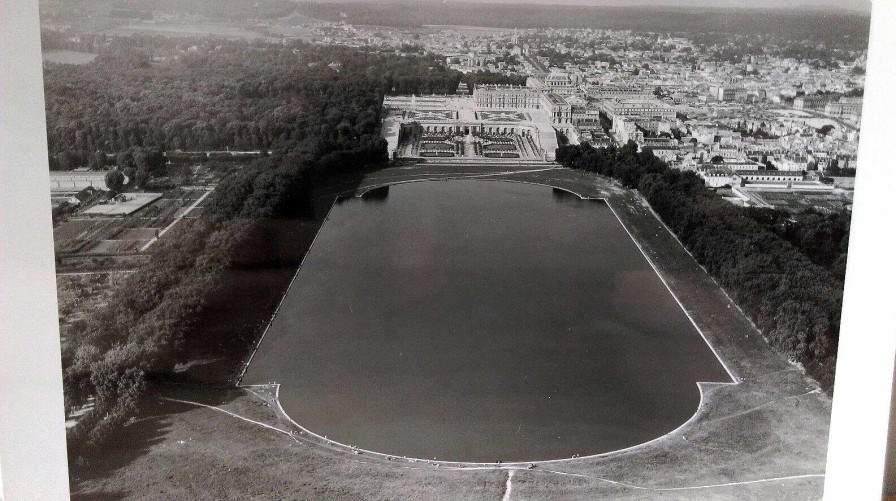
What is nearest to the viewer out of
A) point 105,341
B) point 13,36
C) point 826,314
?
point 13,36

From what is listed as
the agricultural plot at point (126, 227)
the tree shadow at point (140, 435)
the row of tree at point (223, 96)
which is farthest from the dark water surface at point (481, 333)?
the agricultural plot at point (126, 227)

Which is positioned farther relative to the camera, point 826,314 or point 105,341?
point 826,314

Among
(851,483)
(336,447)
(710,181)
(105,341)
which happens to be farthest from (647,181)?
(105,341)

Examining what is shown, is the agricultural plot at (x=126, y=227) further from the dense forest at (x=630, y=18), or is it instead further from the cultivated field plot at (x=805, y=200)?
the cultivated field plot at (x=805, y=200)

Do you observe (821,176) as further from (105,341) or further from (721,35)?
(105,341)

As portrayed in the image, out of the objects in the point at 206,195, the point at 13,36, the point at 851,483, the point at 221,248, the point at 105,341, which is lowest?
the point at 851,483

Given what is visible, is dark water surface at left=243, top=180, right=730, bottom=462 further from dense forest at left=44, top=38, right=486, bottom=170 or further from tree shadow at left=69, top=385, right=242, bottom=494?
dense forest at left=44, top=38, right=486, bottom=170

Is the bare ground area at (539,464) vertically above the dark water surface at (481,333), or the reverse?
the dark water surface at (481,333)
